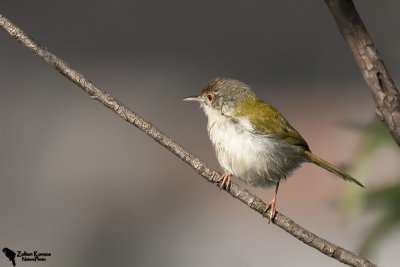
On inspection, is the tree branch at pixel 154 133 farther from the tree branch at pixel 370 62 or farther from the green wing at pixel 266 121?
the green wing at pixel 266 121

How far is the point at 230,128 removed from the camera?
3316 mm

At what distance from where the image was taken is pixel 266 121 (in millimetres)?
3391

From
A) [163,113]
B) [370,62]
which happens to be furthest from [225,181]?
[163,113]

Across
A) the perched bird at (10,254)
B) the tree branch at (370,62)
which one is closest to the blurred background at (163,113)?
the perched bird at (10,254)

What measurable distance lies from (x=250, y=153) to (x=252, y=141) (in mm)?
57

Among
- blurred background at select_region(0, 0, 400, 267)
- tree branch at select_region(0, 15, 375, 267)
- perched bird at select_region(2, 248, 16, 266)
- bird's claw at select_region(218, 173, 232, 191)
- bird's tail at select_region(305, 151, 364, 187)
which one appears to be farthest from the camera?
blurred background at select_region(0, 0, 400, 267)

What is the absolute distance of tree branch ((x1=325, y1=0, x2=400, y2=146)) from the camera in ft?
7.93

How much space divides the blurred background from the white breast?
1815 mm

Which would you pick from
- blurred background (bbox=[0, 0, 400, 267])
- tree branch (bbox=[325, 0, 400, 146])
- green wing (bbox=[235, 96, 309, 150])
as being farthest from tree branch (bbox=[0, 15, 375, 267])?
blurred background (bbox=[0, 0, 400, 267])

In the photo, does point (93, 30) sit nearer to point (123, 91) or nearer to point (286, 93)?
point (123, 91)

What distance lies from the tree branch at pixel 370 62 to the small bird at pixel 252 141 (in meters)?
0.70

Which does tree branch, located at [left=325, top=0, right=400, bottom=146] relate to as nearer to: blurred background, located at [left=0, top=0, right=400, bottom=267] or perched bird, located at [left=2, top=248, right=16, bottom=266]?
perched bird, located at [left=2, top=248, right=16, bottom=266]

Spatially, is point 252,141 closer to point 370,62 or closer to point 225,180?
point 225,180

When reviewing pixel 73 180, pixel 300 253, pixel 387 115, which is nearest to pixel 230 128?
pixel 387 115
